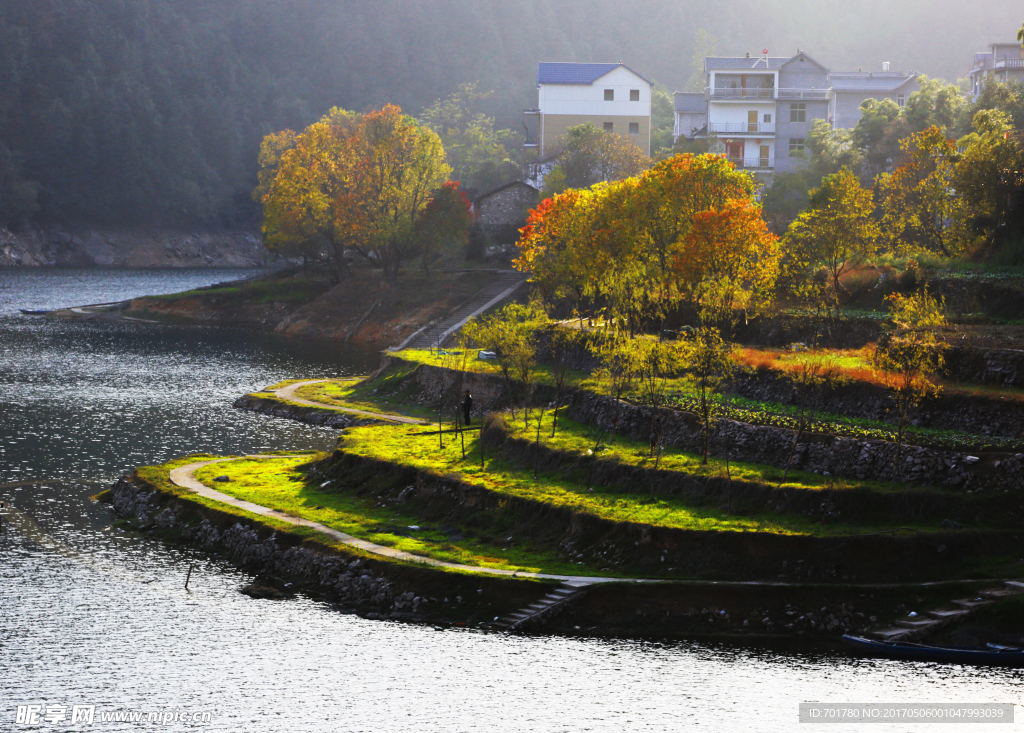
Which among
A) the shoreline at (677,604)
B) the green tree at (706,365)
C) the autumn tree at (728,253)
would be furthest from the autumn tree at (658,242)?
the shoreline at (677,604)

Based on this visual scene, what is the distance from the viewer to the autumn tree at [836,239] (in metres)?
93.4

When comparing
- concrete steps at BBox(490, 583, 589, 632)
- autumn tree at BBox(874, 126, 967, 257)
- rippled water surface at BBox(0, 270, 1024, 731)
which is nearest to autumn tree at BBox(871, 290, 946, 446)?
rippled water surface at BBox(0, 270, 1024, 731)

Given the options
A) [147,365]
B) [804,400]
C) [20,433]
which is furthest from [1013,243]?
[147,365]

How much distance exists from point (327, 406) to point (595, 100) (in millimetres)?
100982

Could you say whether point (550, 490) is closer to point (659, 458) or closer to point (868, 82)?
point (659, 458)

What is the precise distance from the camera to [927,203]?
3959 inches

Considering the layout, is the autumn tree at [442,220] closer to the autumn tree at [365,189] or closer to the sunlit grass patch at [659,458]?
the autumn tree at [365,189]

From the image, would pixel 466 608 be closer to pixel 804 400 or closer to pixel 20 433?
pixel 804 400

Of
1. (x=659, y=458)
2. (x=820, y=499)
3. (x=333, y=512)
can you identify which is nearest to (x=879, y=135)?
(x=659, y=458)

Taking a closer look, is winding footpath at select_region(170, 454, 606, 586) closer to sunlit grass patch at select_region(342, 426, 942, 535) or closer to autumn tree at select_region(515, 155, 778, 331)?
sunlit grass patch at select_region(342, 426, 942, 535)

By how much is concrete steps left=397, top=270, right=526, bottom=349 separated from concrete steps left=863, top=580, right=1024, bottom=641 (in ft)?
278

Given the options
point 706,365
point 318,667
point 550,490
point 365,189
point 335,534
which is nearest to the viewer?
point 318,667

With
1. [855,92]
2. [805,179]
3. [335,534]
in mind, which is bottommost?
[335,534]

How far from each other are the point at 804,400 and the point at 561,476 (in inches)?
562
